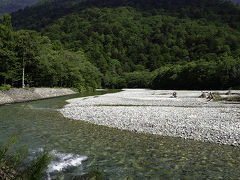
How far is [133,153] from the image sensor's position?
10031mm

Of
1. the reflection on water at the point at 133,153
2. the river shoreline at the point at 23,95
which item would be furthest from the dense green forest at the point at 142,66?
the reflection on water at the point at 133,153

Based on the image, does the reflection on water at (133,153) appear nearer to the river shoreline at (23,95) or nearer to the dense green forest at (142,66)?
the river shoreline at (23,95)

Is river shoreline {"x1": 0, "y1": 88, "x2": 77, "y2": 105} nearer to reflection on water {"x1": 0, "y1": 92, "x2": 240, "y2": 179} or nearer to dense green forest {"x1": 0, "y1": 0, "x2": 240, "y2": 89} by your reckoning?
dense green forest {"x1": 0, "y1": 0, "x2": 240, "y2": 89}

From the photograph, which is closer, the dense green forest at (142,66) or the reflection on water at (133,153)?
the reflection on water at (133,153)

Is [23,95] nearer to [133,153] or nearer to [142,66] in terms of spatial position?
[133,153]

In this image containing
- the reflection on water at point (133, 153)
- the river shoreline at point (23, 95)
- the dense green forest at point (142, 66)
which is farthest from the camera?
the dense green forest at point (142, 66)

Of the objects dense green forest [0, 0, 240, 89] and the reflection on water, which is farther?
dense green forest [0, 0, 240, 89]

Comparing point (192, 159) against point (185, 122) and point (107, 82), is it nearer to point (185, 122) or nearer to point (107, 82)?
point (185, 122)

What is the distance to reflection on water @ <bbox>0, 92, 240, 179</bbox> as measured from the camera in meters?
7.99

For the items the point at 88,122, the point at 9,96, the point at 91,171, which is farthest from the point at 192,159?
the point at 9,96

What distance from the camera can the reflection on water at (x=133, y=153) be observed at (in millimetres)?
7992

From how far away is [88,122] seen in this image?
17484 mm

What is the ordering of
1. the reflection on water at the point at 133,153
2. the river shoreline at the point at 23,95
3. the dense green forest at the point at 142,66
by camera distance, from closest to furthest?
the reflection on water at the point at 133,153 → the river shoreline at the point at 23,95 → the dense green forest at the point at 142,66

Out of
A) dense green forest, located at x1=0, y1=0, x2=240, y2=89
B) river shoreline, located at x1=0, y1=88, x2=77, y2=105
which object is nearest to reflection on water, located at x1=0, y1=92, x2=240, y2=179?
river shoreline, located at x1=0, y1=88, x2=77, y2=105
